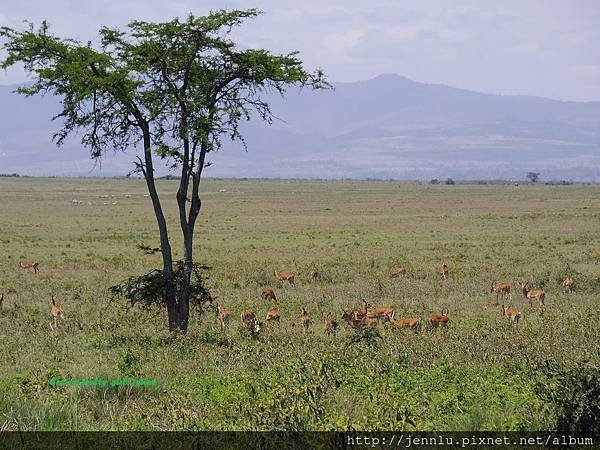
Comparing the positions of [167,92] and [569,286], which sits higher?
[167,92]

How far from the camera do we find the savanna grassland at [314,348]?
7.71 m

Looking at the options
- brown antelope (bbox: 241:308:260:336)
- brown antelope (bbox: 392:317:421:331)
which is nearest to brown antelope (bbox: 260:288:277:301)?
brown antelope (bbox: 241:308:260:336)

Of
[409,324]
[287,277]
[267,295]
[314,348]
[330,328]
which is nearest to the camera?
[314,348]

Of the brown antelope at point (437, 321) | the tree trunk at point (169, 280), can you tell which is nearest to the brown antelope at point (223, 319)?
the tree trunk at point (169, 280)

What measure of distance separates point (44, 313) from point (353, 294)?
27.4 feet

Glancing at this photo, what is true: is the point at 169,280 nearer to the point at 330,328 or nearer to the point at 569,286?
the point at 330,328

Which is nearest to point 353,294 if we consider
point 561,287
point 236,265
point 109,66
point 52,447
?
point 561,287

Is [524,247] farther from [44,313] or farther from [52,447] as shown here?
[52,447]

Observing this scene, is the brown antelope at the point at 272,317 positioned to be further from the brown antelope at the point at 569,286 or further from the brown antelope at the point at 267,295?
the brown antelope at the point at 569,286

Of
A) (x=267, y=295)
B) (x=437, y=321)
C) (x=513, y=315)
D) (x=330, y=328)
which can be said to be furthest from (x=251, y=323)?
(x=513, y=315)

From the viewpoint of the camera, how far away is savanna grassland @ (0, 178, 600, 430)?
7711 mm

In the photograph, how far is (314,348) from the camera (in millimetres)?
12828

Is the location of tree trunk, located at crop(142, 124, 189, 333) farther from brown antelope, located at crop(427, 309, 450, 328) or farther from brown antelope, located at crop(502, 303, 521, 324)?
brown antelope, located at crop(502, 303, 521, 324)

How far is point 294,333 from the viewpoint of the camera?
15.4 meters
